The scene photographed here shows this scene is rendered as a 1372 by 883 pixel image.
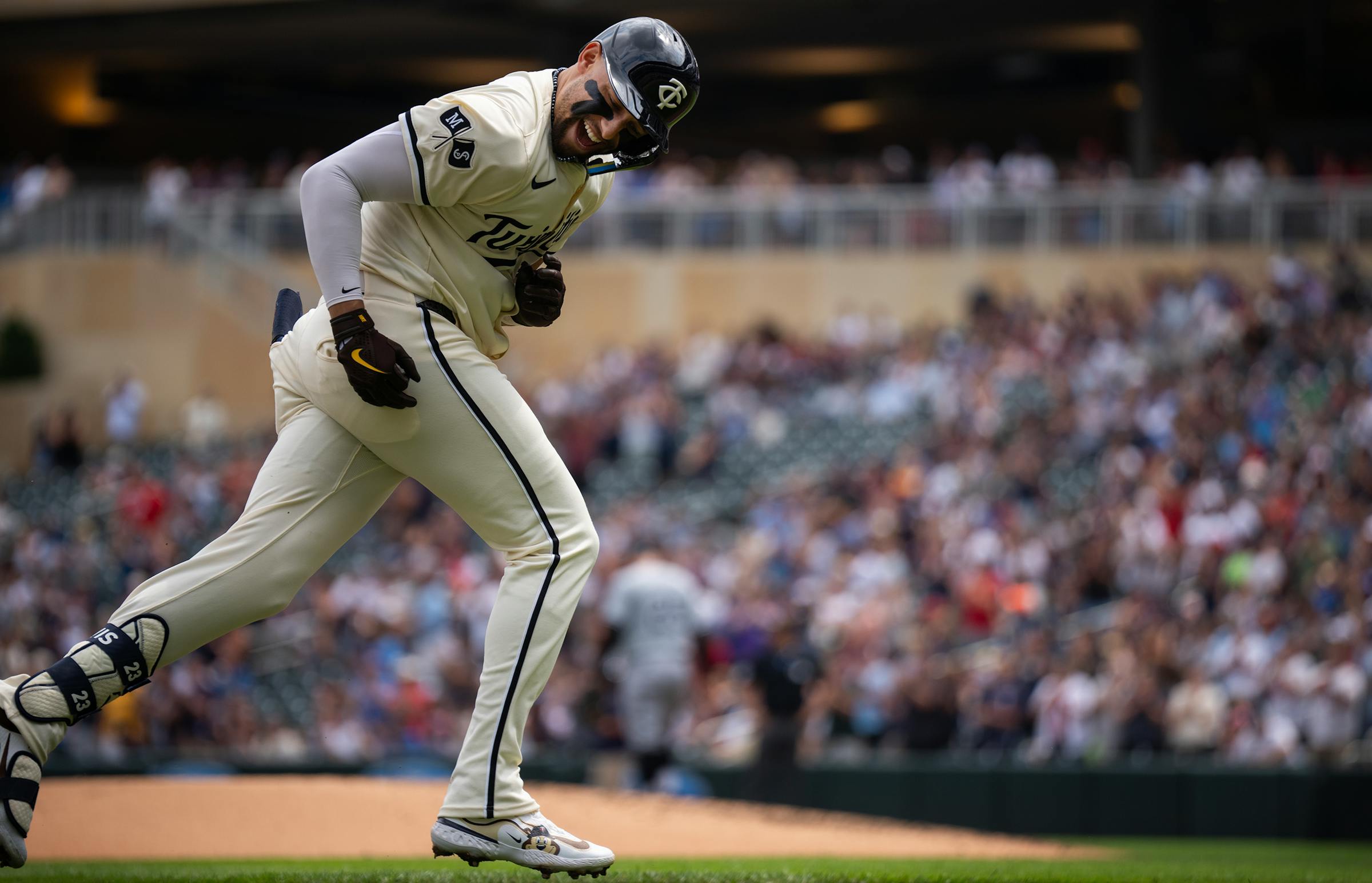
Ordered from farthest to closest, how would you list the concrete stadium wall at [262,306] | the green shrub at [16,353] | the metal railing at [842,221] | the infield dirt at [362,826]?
1. the green shrub at [16,353]
2. the concrete stadium wall at [262,306]
3. the metal railing at [842,221]
4. the infield dirt at [362,826]

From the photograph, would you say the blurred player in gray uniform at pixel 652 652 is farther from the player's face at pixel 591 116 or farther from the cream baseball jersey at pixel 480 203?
the player's face at pixel 591 116

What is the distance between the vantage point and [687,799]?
9.66 meters

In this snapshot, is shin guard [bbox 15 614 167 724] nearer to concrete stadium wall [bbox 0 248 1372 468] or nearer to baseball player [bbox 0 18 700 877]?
baseball player [bbox 0 18 700 877]

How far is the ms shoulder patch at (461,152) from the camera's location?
3.89 m

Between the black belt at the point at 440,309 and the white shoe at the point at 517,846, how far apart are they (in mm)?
1291

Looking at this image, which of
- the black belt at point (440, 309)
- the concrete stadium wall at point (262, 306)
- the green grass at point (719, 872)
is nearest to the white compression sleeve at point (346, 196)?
the black belt at point (440, 309)

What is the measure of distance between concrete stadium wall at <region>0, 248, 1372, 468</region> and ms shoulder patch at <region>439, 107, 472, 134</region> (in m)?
20.4

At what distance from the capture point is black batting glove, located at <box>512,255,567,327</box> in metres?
4.39

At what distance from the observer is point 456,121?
391 cm

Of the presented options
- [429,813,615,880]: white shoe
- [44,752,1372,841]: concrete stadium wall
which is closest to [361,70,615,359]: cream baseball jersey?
[429,813,615,880]: white shoe

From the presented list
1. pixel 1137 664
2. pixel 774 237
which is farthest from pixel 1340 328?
pixel 774 237

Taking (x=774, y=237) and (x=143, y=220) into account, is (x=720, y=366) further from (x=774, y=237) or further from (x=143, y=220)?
(x=143, y=220)

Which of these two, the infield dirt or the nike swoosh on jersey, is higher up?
the nike swoosh on jersey

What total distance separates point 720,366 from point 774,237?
389 centimetres
